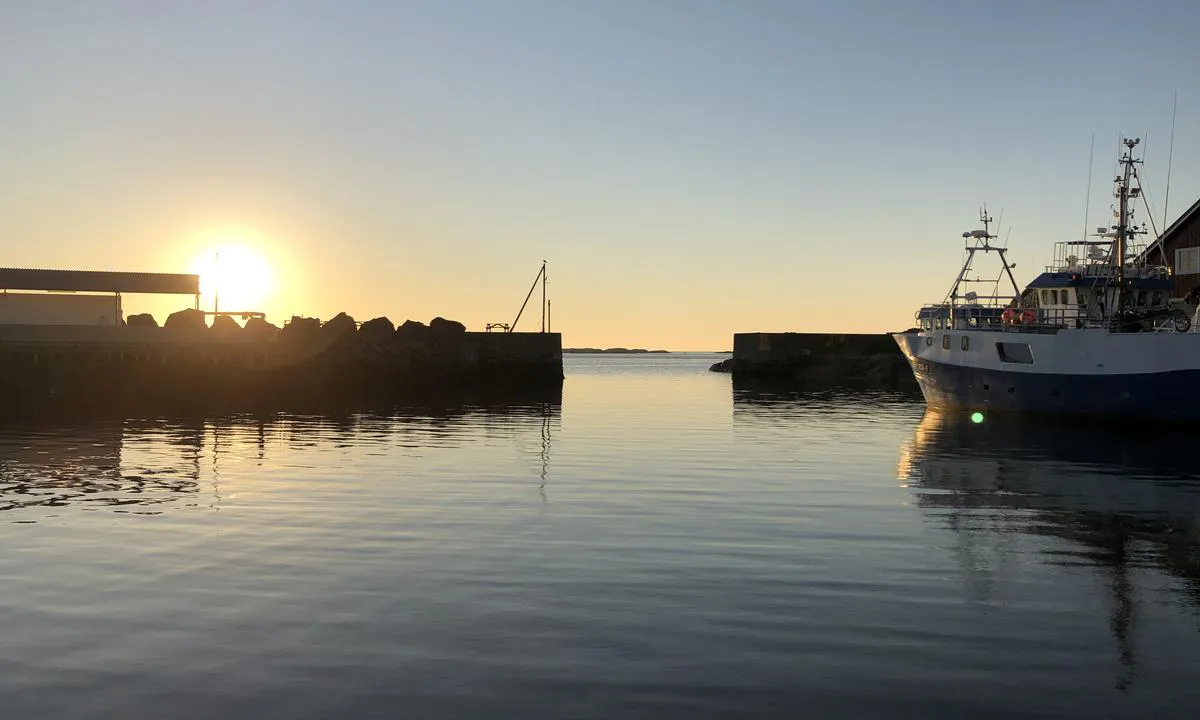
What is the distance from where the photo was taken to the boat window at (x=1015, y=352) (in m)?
47.4

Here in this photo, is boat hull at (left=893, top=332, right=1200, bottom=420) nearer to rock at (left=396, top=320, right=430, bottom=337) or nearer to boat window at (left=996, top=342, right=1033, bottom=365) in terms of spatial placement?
boat window at (left=996, top=342, right=1033, bottom=365)

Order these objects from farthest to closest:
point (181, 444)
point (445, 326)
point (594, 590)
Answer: point (445, 326)
point (181, 444)
point (594, 590)

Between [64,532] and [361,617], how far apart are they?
869 centimetres

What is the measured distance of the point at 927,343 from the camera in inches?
2248

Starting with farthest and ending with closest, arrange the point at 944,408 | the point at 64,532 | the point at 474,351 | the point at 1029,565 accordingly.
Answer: the point at 474,351, the point at 944,408, the point at 64,532, the point at 1029,565

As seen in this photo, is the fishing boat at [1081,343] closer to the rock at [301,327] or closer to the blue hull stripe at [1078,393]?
the blue hull stripe at [1078,393]

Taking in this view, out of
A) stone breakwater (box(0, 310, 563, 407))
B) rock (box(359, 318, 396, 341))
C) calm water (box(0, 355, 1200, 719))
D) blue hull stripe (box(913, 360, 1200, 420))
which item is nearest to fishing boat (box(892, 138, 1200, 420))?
blue hull stripe (box(913, 360, 1200, 420))

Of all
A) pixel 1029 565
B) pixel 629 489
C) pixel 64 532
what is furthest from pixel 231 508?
pixel 1029 565

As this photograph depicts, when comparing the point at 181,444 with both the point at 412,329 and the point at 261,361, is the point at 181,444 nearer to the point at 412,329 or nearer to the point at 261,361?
the point at 261,361

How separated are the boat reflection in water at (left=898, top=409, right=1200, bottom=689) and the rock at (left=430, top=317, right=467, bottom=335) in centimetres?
7048

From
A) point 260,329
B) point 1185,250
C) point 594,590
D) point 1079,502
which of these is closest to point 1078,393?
point 1185,250

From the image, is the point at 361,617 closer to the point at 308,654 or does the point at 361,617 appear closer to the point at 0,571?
the point at 308,654

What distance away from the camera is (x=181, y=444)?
36094 mm

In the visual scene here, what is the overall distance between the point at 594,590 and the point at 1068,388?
38425 mm
